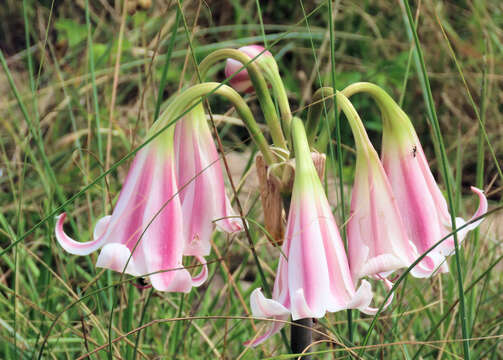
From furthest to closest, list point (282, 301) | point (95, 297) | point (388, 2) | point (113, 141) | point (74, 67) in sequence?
point (388, 2) < point (74, 67) < point (113, 141) < point (95, 297) < point (282, 301)

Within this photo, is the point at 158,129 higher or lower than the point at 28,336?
higher

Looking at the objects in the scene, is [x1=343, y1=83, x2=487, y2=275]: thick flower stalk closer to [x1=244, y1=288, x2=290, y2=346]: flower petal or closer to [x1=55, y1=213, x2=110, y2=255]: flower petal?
[x1=244, y1=288, x2=290, y2=346]: flower petal

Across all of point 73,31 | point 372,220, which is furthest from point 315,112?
point 73,31

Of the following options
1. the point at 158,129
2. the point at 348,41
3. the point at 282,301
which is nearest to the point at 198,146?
the point at 158,129

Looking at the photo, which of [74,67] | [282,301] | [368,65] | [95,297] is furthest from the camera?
[368,65]

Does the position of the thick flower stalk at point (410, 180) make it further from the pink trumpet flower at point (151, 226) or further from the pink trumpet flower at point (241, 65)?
the pink trumpet flower at point (151, 226)

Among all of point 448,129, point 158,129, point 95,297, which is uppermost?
point 158,129

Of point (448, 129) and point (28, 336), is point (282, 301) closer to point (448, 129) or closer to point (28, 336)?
point (28, 336)

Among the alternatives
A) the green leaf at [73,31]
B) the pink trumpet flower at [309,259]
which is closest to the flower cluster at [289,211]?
the pink trumpet flower at [309,259]
